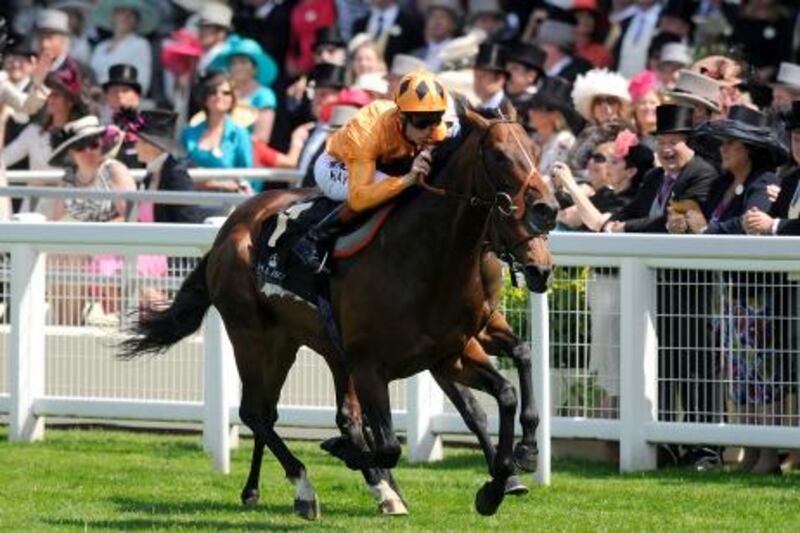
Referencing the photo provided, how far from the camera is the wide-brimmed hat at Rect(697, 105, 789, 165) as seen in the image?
12.1 metres

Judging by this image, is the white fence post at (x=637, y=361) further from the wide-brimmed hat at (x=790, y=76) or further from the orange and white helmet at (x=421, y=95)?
the orange and white helmet at (x=421, y=95)

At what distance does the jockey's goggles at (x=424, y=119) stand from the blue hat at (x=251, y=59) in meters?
8.82

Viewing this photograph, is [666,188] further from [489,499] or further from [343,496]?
[489,499]

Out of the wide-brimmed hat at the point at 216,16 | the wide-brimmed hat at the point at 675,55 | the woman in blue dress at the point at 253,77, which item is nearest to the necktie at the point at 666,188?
the wide-brimmed hat at the point at 675,55

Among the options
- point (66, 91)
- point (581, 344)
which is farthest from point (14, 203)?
point (581, 344)

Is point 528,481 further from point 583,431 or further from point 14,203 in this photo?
point 14,203

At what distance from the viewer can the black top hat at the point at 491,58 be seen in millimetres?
16000

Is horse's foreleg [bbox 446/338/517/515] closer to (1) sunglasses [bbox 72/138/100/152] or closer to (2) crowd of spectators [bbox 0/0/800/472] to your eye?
(2) crowd of spectators [bbox 0/0/800/472]

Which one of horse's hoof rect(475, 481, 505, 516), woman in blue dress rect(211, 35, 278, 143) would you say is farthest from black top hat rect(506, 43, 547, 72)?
horse's hoof rect(475, 481, 505, 516)

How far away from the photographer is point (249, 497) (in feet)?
36.3

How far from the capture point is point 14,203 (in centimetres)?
1744

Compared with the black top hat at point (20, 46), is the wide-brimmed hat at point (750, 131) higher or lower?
higher

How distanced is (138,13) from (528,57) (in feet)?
18.1

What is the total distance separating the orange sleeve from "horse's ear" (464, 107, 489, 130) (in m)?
0.38
